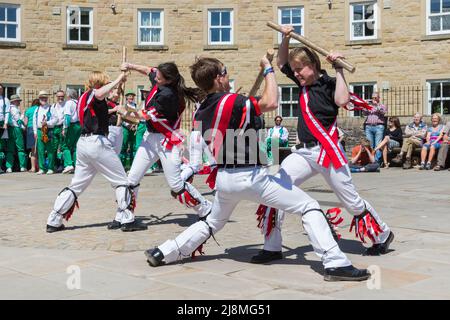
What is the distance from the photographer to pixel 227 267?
554 centimetres

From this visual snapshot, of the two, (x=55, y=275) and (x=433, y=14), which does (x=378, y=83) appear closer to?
(x=433, y=14)

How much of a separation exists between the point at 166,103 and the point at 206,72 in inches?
82.5

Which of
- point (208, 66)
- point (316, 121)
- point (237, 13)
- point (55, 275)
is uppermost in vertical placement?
point (237, 13)

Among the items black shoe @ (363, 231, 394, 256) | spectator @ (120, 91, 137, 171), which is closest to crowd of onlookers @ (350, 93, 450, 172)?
spectator @ (120, 91, 137, 171)

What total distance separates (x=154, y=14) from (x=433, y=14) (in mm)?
10517

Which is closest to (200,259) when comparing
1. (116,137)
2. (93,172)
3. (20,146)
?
(93,172)

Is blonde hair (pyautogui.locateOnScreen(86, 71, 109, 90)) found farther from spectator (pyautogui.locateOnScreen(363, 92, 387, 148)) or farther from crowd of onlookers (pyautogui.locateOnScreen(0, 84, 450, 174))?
spectator (pyautogui.locateOnScreen(363, 92, 387, 148))

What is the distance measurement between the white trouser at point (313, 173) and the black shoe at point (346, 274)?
90 cm

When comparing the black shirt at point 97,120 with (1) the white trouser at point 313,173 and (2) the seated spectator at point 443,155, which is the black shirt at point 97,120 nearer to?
(1) the white trouser at point 313,173

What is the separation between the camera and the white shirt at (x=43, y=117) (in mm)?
16031

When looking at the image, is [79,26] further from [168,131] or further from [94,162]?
[168,131]

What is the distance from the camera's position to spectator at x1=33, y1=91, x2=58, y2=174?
16.1 m
